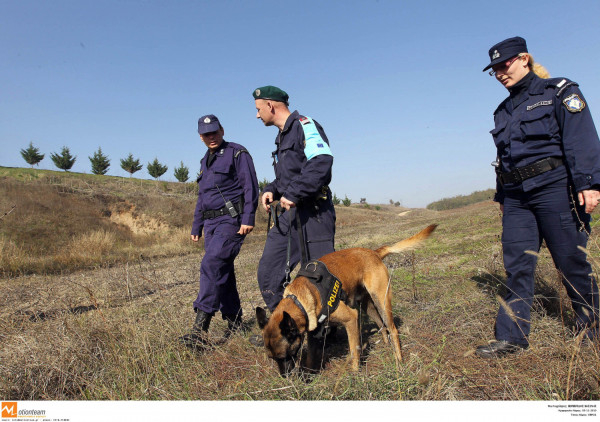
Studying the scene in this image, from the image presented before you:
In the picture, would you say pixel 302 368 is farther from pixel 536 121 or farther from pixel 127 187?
pixel 127 187

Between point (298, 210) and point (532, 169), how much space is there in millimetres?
1985

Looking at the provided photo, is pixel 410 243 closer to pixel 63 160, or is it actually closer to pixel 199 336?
pixel 199 336

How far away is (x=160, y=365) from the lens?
105 inches

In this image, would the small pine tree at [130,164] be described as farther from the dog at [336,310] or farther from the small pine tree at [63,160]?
the dog at [336,310]

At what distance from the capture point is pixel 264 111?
3.57 meters

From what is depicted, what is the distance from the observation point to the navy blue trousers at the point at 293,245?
133 inches

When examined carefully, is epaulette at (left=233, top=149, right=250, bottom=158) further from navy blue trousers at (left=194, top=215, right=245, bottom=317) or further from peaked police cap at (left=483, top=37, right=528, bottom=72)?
peaked police cap at (left=483, top=37, right=528, bottom=72)

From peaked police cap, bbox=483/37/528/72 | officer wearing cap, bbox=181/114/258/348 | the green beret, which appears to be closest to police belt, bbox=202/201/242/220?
officer wearing cap, bbox=181/114/258/348

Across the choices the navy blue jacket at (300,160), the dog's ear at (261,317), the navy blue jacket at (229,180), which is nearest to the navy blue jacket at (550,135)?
the navy blue jacket at (300,160)

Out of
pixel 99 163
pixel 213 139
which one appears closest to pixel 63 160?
pixel 99 163

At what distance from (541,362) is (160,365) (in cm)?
266

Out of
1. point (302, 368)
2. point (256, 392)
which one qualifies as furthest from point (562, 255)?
point (256, 392)

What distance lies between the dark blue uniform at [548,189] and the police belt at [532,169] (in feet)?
0.08

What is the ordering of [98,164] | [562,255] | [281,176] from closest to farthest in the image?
1. [562,255]
2. [281,176]
3. [98,164]
